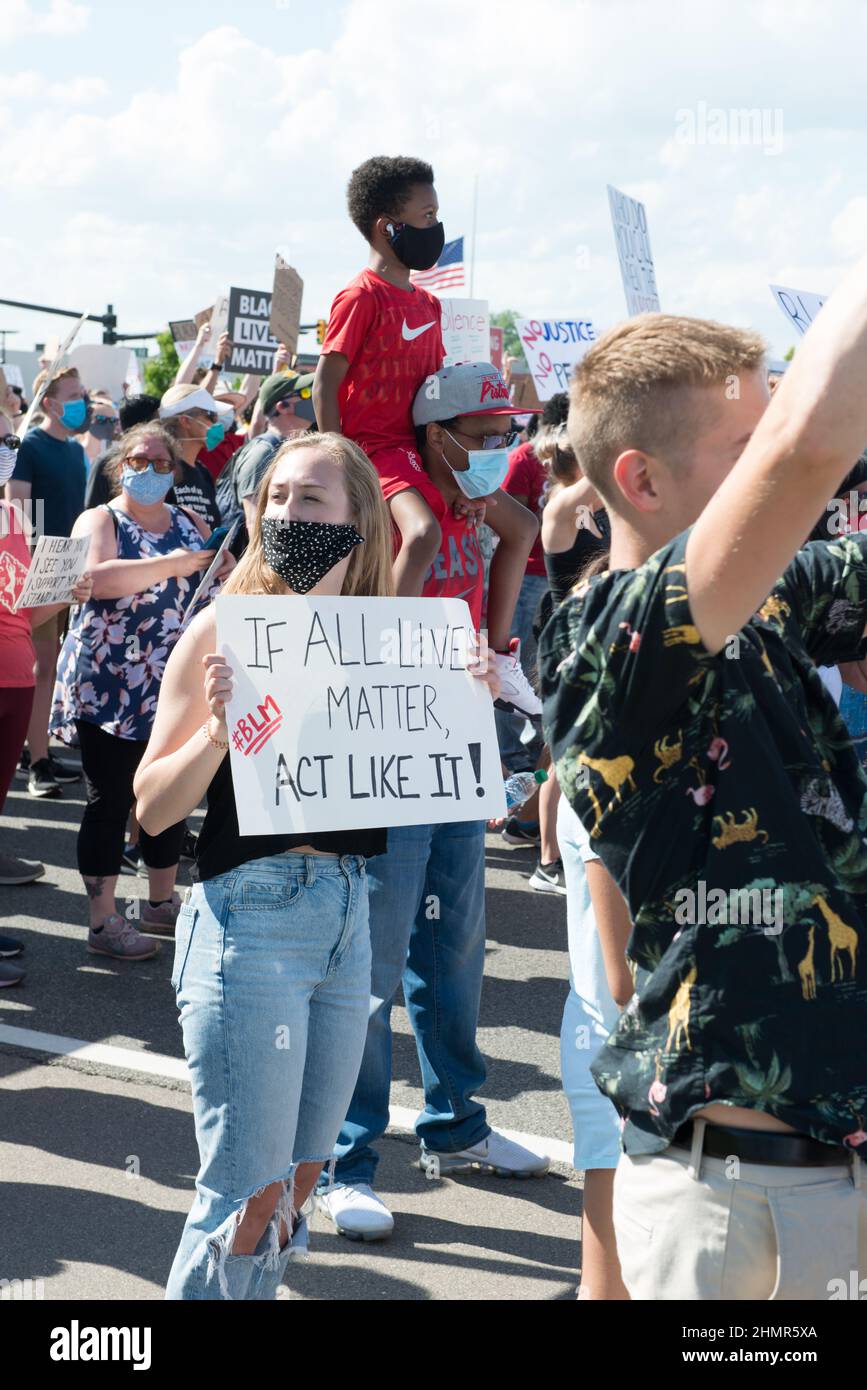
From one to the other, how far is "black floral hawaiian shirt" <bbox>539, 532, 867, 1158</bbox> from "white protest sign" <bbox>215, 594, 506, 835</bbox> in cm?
113

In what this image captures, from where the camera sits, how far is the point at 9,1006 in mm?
5410

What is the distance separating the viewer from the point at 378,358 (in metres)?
4.45

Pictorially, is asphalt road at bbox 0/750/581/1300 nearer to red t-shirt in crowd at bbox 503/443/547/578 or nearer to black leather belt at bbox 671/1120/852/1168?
black leather belt at bbox 671/1120/852/1168

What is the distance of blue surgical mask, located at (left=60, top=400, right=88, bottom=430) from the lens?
9.38 m

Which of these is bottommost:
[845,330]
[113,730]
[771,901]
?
[771,901]

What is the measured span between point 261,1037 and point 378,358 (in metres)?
2.49

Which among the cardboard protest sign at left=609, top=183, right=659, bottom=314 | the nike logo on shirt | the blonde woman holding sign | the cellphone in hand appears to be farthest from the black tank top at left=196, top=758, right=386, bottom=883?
the cardboard protest sign at left=609, top=183, right=659, bottom=314

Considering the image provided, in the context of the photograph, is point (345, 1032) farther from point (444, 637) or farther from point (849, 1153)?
point (849, 1153)

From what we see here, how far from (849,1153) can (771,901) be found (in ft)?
A: 1.01

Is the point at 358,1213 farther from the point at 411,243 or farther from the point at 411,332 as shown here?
the point at 411,243

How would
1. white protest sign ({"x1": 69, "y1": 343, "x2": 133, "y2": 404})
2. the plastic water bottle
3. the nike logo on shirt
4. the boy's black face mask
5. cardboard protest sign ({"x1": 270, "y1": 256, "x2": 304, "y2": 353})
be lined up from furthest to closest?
white protest sign ({"x1": 69, "y1": 343, "x2": 133, "y2": 404})
cardboard protest sign ({"x1": 270, "y1": 256, "x2": 304, "y2": 353})
the boy's black face mask
the nike logo on shirt
the plastic water bottle

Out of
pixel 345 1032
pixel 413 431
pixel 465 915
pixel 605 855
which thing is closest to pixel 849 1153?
pixel 605 855

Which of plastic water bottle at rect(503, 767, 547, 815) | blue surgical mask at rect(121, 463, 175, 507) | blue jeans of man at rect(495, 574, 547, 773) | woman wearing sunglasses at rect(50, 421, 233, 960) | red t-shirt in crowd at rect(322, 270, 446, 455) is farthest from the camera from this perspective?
blue jeans of man at rect(495, 574, 547, 773)

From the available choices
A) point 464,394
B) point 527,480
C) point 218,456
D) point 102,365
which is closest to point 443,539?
point 464,394
